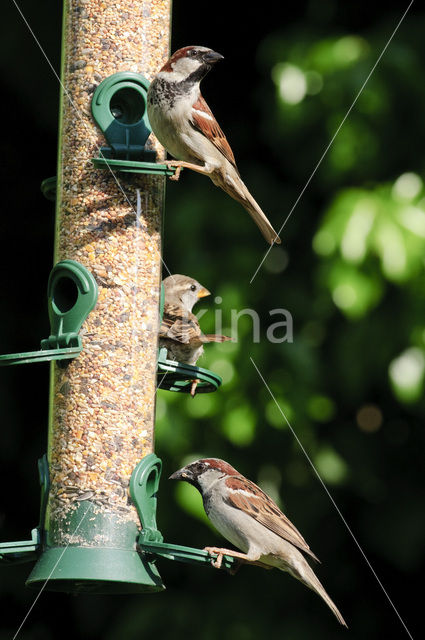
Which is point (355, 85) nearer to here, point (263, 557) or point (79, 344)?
point (79, 344)

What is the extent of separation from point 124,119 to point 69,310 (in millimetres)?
770

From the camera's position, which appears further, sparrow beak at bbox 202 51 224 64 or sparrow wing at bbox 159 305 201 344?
sparrow wing at bbox 159 305 201 344

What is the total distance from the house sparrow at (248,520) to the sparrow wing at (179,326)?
0.50 metres

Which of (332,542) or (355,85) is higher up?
(355,85)

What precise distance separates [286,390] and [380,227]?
826mm

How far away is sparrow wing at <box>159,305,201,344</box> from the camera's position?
5008 millimetres

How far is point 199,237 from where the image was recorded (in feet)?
18.4

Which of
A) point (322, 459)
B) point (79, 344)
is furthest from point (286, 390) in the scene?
point (79, 344)

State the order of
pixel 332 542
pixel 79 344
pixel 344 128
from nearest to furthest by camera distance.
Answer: pixel 79 344, pixel 344 128, pixel 332 542

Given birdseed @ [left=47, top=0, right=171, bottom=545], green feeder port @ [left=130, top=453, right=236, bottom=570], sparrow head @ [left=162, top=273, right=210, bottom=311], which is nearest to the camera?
green feeder port @ [left=130, top=453, right=236, bottom=570]

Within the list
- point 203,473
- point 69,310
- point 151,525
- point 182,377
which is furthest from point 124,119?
point 151,525

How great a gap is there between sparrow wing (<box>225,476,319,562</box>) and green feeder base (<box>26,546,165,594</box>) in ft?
1.41

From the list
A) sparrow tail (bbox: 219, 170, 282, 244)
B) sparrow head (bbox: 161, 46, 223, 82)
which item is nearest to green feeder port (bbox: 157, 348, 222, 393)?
sparrow tail (bbox: 219, 170, 282, 244)

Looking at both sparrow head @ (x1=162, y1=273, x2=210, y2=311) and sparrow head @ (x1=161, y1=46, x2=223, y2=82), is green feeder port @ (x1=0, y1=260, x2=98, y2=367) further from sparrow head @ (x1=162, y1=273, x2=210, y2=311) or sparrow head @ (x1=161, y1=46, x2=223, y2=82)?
sparrow head @ (x1=161, y1=46, x2=223, y2=82)
